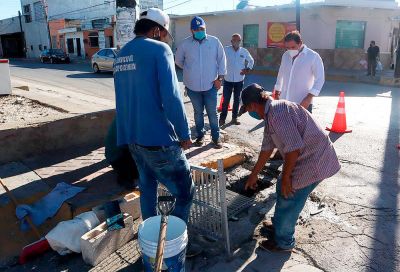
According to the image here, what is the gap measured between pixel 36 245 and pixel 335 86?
13806 millimetres

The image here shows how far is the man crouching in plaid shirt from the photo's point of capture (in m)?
2.66

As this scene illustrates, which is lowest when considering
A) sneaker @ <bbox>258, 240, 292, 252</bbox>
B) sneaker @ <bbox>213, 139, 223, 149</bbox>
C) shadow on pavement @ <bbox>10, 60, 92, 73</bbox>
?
sneaker @ <bbox>258, 240, 292, 252</bbox>

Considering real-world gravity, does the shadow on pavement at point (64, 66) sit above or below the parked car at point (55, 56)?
below

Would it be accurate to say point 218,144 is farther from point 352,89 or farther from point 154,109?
point 352,89

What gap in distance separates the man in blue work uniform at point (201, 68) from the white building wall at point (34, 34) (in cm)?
4688

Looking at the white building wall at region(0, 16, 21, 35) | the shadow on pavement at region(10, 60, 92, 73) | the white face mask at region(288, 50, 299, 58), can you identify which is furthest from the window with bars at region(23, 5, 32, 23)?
the white face mask at region(288, 50, 299, 58)

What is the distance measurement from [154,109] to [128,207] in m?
1.44

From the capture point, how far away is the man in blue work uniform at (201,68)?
5305 mm

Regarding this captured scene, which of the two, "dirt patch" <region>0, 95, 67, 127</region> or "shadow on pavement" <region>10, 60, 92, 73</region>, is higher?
"dirt patch" <region>0, 95, 67, 127</region>

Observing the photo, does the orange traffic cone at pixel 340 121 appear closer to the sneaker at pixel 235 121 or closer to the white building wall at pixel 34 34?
the sneaker at pixel 235 121

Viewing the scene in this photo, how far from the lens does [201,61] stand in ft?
17.4

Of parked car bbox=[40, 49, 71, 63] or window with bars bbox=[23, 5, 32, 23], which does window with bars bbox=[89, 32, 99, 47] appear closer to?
parked car bbox=[40, 49, 71, 63]

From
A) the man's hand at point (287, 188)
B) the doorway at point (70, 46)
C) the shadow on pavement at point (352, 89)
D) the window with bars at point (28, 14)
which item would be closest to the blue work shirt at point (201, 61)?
the man's hand at point (287, 188)

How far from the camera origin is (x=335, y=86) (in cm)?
1477
